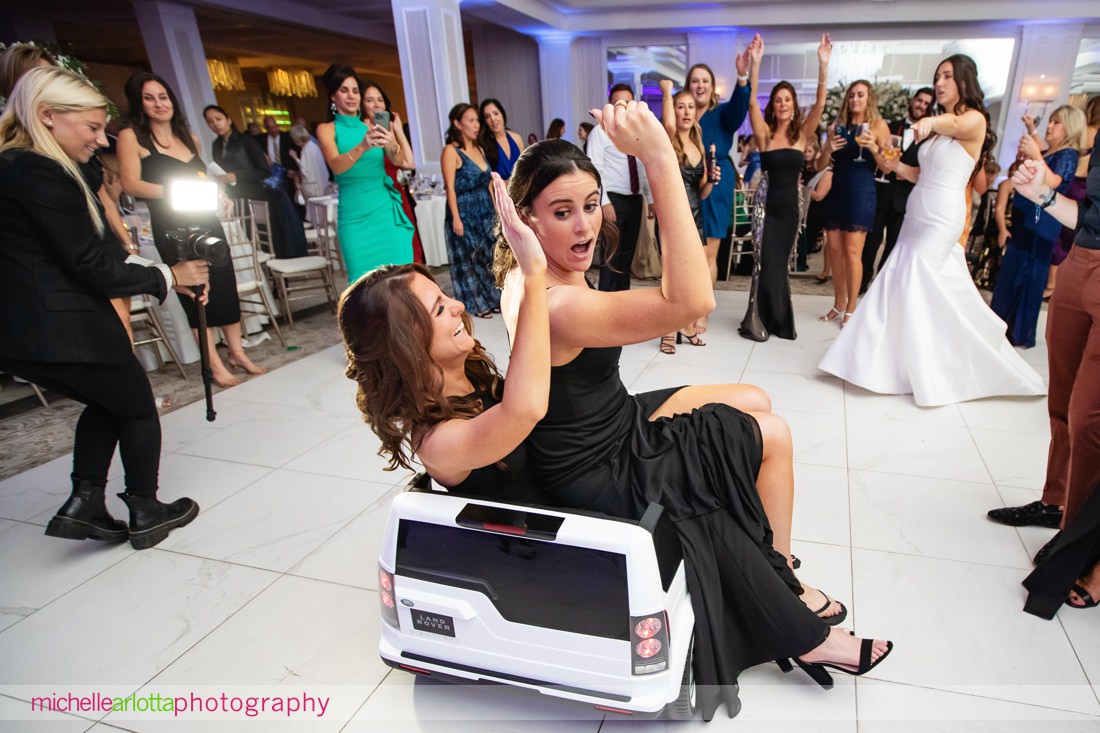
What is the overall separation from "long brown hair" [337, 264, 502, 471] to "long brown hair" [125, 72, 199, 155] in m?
2.62

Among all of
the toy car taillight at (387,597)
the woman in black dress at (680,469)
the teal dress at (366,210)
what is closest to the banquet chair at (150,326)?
the teal dress at (366,210)

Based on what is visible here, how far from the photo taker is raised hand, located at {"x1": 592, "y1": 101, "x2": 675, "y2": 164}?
1.07 meters

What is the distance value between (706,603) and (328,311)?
15.8ft

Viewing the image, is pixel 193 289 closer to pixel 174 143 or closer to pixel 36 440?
pixel 174 143

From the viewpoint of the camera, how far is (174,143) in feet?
10.8

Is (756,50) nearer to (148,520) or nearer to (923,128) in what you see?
(923,128)

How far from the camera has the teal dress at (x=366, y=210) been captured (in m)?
3.58

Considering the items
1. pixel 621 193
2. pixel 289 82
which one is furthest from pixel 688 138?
pixel 289 82

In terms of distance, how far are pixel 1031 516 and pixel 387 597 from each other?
212 centimetres

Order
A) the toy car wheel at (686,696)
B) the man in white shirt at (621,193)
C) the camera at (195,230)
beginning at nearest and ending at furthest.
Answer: the toy car wheel at (686,696) < the camera at (195,230) < the man in white shirt at (621,193)

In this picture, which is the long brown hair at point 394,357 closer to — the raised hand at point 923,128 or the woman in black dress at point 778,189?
the raised hand at point 923,128

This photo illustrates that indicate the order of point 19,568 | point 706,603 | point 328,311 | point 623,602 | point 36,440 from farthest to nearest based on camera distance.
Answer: point 328,311, point 36,440, point 19,568, point 706,603, point 623,602

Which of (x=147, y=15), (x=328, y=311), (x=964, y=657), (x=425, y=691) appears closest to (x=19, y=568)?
(x=425, y=691)

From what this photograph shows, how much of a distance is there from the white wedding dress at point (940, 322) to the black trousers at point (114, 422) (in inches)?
126
